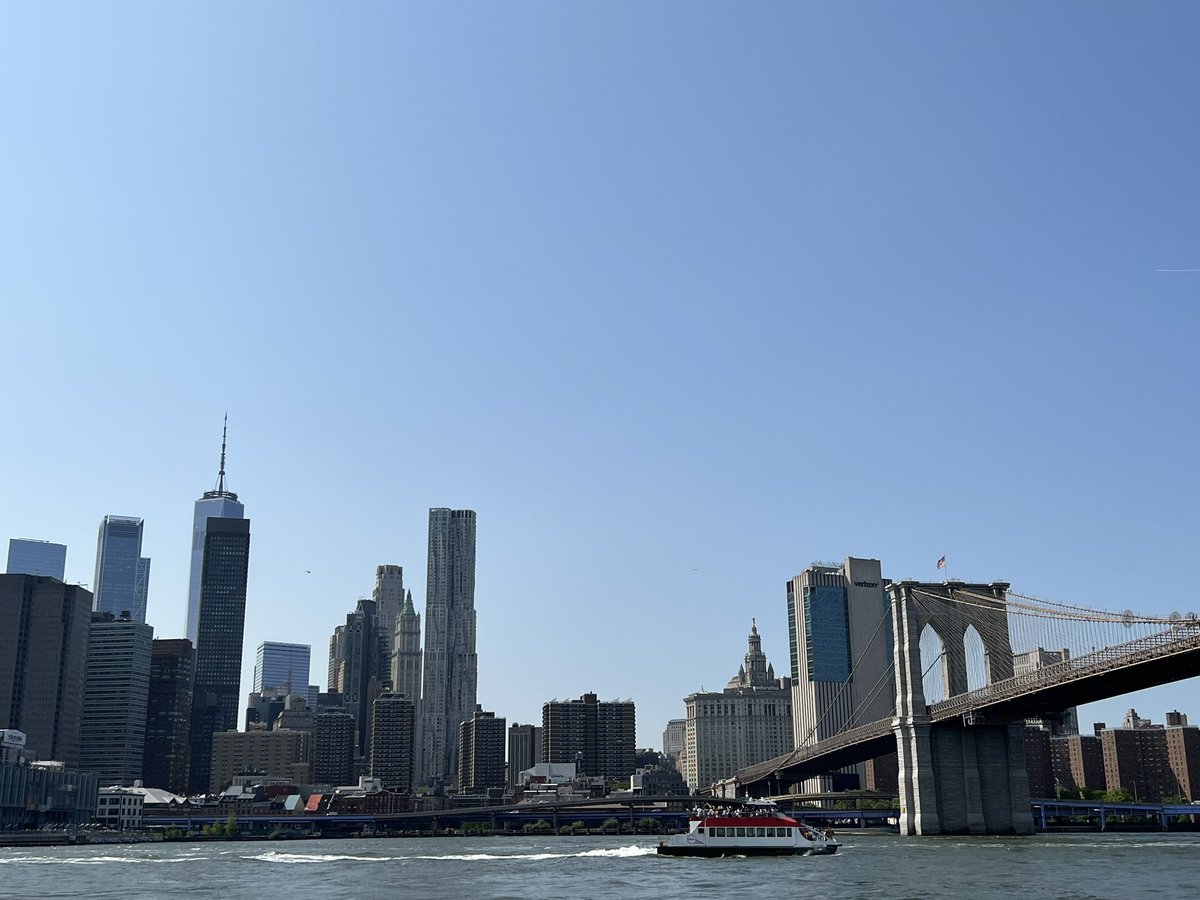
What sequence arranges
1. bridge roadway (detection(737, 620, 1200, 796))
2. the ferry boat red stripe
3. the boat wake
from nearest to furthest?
bridge roadway (detection(737, 620, 1200, 796)) → the ferry boat red stripe → the boat wake

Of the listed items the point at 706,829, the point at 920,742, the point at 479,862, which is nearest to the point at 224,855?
the point at 479,862

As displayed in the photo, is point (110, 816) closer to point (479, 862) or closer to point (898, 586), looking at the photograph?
point (479, 862)

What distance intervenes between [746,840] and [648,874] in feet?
58.1

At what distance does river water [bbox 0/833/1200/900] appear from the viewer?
5450 cm

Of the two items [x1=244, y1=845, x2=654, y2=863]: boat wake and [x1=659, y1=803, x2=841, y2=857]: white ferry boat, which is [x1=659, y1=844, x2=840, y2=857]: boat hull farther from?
[x1=244, y1=845, x2=654, y2=863]: boat wake

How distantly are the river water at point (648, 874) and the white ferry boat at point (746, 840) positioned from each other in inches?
75.7

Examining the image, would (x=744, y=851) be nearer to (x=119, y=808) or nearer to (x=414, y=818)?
(x=414, y=818)

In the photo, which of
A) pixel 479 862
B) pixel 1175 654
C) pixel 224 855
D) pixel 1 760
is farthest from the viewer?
pixel 1 760

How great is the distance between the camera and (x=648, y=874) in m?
67.6

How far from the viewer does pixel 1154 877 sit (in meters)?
57.8

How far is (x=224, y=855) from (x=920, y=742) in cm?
5513

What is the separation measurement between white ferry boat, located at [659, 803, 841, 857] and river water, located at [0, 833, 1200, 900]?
192 cm

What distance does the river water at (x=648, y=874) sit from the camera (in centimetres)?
5450

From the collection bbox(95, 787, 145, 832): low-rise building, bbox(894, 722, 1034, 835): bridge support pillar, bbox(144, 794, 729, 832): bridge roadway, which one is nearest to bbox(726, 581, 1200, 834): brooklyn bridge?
bbox(894, 722, 1034, 835): bridge support pillar
